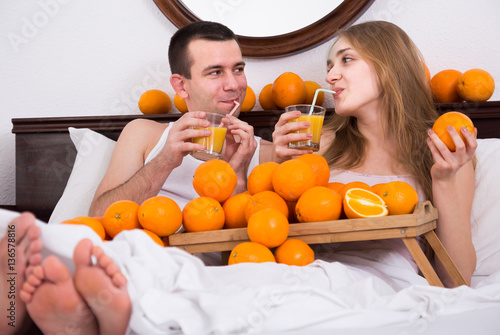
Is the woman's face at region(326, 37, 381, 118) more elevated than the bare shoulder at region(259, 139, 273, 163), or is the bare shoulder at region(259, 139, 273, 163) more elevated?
the woman's face at region(326, 37, 381, 118)

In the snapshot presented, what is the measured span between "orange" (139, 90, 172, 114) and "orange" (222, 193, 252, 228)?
0.95 m

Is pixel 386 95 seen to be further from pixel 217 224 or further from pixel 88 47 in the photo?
pixel 88 47

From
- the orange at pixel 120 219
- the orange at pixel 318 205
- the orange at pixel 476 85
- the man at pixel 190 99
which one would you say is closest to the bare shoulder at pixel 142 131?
the man at pixel 190 99

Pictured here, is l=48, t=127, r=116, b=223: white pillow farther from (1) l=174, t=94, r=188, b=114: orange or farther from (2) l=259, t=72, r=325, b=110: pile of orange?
(2) l=259, t=72, r=325, b=110: pile of orange

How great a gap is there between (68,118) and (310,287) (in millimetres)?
1542

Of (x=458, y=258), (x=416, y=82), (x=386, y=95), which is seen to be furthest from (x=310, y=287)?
(x=416, y=82)

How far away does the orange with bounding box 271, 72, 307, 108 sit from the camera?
1.81 m

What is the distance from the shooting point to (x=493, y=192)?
1.48 m

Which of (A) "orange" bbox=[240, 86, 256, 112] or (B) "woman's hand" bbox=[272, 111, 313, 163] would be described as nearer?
(B) "woman's hand" bbox=[272, 111, 313, 163]

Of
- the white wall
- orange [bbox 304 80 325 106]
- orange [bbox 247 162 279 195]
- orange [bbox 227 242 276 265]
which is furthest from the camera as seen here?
the white wall

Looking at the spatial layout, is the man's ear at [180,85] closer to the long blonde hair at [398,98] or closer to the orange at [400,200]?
the long blonde hair at [398,98]

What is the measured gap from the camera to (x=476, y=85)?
167cm

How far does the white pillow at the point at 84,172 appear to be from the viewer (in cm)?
179

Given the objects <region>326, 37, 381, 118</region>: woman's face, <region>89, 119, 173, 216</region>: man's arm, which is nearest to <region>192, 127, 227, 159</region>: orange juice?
<region>89, 119, 173, 216</region>: man's arm
